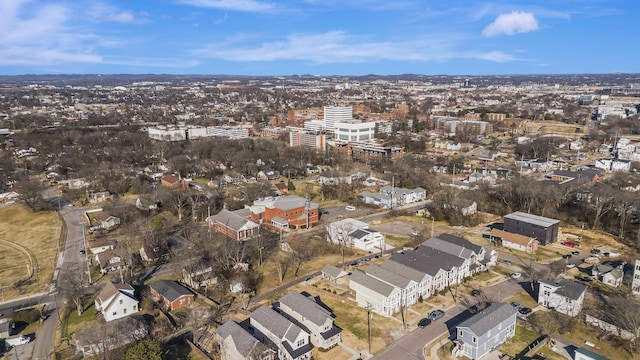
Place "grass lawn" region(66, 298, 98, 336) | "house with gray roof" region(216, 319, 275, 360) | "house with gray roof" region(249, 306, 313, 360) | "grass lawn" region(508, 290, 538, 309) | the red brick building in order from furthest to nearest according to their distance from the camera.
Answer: the red brick building
"grass lawn" region(508, 290, 538, 309)
"grass lawn" region(66, 298, 98, 336)
"house with gray roof" region(249, 306, 313, 360)
"house with gray roof" region(216, 319, 275, 360)

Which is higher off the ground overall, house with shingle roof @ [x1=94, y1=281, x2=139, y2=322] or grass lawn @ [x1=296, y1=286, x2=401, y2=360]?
house with shingle roof @ [x1=94, y1=281, x2=139, y2=322]

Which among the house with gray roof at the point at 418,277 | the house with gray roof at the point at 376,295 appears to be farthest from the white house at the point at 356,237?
the house with gray roof at the point at 376,295

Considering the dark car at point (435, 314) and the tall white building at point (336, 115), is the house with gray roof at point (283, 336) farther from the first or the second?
the tall white building at point (336, 115)

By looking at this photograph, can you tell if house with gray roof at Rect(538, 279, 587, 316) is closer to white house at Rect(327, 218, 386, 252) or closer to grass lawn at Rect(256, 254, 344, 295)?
white house at Rect(327, 218, 386, 252)

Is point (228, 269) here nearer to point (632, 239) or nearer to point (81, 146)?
point (632, 239)

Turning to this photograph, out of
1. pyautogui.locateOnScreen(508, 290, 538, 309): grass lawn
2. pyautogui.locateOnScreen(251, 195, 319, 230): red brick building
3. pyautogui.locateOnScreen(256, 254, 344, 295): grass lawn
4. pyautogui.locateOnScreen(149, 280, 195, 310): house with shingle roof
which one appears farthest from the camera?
pyautogui.locateOnScreen(251, 195, 319, 230): red brick building

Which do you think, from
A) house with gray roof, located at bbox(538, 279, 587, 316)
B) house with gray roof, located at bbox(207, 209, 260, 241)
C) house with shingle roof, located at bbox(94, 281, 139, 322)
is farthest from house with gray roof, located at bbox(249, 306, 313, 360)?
house with gray roof, located at bbox(207, 209, 260, 241)

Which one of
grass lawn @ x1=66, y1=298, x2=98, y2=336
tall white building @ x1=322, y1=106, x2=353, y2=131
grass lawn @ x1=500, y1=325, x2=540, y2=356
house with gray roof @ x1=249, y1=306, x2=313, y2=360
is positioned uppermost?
tall white building @ x1=322, y1=106, x2=353, y2=131

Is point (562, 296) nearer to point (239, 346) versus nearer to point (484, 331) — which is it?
Answer: point (484, 331)

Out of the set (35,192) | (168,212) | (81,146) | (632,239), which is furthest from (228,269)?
(81,146)
